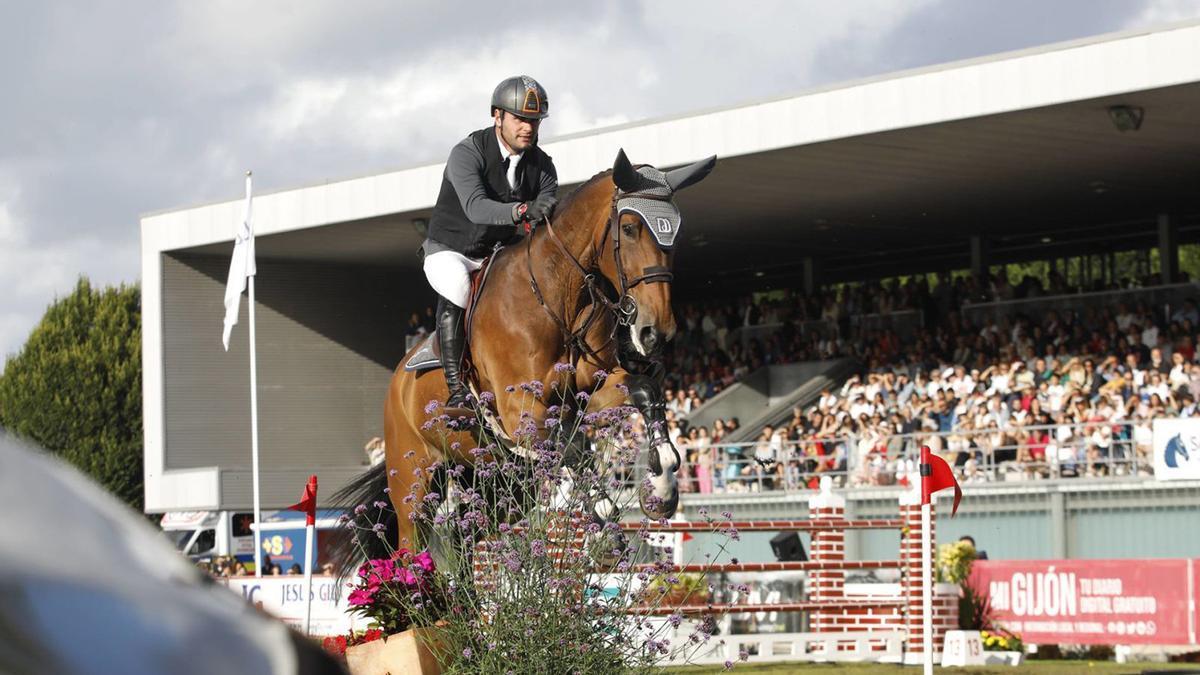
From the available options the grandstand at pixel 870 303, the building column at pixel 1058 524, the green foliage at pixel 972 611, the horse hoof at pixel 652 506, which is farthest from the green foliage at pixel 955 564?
the horse hoof at pixel 652 506

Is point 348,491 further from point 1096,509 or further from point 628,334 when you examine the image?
→ point 1096,509

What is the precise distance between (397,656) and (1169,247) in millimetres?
24621

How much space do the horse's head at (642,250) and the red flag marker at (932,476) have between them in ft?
7.53

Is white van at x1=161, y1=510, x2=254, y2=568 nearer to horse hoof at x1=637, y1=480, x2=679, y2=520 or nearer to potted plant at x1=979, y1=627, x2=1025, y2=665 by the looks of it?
potted plant at x1=979, y1=627, x2=1025, y2=665

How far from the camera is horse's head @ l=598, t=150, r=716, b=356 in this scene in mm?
7016

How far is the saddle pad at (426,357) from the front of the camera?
8.32 metres

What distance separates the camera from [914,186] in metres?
27.0

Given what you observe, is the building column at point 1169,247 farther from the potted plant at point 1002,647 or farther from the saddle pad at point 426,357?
the saddle pad at point 426,357

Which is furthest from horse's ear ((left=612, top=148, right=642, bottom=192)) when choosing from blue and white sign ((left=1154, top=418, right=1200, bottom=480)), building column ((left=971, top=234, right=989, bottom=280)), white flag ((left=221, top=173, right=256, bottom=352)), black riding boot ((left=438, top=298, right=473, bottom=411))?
building column ((left=971, top=234, right=989, bottom=280))

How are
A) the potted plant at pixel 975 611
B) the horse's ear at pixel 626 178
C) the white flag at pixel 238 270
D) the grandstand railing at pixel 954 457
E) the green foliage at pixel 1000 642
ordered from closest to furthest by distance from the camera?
1. the horse's ear at pixel 626 178
2. the potted plant at pixel 975 611
3. the green foliage at pixel 1000 642
4. the grandstand railing at pixel 954 457
5. the white flag at pixel 238 270

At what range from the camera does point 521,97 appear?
307 inches

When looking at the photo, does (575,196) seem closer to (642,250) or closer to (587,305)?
(587,305)

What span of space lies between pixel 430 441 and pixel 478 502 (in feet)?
8.17

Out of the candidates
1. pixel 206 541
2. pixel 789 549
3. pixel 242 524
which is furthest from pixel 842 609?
pixel 206 541
